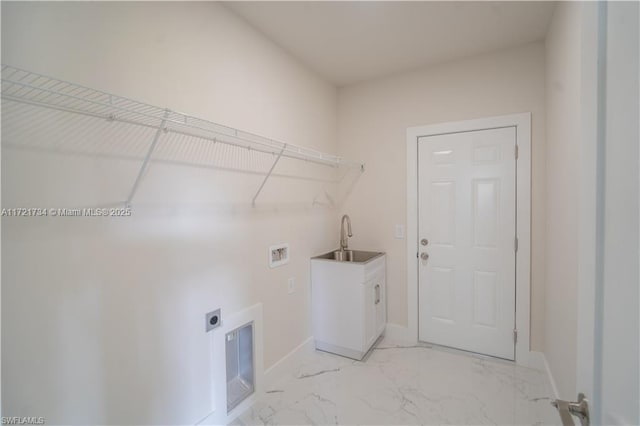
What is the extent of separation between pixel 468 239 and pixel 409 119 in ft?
4.04

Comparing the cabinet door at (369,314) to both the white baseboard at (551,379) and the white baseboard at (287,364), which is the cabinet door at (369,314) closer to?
the white baseboard at (287,364)

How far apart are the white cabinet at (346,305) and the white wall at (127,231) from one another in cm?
59

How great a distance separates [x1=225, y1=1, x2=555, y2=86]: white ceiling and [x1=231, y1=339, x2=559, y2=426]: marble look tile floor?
2.57 metres

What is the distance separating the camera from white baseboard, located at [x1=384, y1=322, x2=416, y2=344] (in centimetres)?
282

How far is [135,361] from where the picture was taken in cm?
137

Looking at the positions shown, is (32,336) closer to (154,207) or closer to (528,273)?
(154,207)

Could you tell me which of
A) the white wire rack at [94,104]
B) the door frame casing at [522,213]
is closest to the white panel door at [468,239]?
the door frame casing at [522,213]

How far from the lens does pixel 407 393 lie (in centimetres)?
204

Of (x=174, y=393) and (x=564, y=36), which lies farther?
(x=564, y=36)

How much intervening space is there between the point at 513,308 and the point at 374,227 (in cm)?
135

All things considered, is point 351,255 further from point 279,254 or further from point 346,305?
point 279,254

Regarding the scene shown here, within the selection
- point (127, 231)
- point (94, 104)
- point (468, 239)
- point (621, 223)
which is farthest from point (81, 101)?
point (468, 239)

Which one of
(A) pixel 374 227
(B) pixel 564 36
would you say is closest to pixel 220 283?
(A) pixel 374 227

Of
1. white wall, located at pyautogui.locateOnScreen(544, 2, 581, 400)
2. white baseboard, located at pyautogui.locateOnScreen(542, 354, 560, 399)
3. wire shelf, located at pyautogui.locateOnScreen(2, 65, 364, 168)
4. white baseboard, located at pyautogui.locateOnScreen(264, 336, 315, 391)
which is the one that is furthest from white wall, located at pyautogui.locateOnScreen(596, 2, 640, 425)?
white baseboard, located at pyautogui.locateOnScreen(264, 336, 315, 391)
